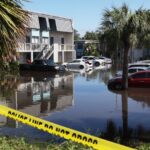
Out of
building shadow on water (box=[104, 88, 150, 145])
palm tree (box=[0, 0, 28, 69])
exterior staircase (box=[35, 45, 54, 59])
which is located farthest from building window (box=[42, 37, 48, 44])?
palm tree (box=[0, 0, 28, 69])

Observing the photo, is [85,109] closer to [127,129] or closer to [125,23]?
[127,129]

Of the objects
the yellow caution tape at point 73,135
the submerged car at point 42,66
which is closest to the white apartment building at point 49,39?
the submerged car at point 42,66

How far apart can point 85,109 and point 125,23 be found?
9.52 metres

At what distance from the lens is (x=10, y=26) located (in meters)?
8.66

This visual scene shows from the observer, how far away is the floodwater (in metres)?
14.4

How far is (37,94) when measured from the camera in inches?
1073

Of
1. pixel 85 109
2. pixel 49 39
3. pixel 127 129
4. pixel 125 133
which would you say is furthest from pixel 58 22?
pixel 125 133

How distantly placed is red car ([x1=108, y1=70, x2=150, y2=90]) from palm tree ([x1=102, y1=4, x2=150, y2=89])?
3208 millimetres

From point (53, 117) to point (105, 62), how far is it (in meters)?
53.2

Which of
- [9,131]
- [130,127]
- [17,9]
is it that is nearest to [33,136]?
[9,131]

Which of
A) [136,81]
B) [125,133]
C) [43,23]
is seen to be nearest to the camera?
[125,133]

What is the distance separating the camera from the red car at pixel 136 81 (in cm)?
3033

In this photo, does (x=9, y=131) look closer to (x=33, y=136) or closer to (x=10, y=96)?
(x=33, y=136)

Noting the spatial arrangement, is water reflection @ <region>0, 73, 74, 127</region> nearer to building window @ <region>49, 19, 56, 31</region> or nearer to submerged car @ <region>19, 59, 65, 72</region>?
submerged car @ <region>19, 59, 65, 72</region>
